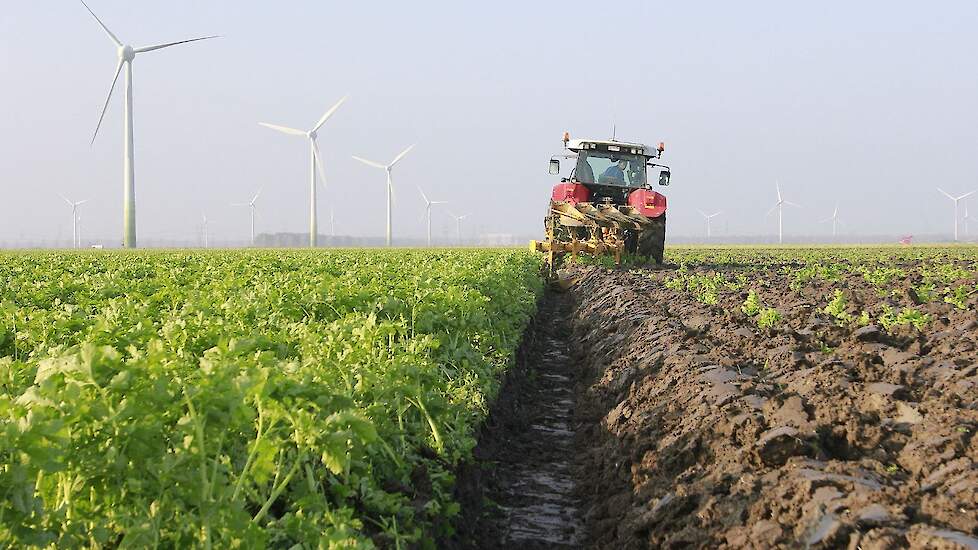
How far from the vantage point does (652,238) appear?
68.9 feet

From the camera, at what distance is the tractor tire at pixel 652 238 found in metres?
20.9

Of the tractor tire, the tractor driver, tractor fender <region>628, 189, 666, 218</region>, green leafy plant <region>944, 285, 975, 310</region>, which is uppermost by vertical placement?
the tractor driver

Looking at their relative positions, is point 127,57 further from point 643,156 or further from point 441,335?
point 441,335

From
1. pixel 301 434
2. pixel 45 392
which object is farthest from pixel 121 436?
pixel 301 434

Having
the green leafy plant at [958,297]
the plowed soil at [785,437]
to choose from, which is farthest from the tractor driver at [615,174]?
the plowed soil at [785,437]

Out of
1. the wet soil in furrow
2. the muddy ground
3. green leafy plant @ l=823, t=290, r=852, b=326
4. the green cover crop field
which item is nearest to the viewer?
the green cover crop field

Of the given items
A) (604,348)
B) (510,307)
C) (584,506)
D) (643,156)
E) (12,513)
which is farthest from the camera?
(643,156)

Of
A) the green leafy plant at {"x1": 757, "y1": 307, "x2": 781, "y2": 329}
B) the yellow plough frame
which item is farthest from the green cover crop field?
the yellow plough frame

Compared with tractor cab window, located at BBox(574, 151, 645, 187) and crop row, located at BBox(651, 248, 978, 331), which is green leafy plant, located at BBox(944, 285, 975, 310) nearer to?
crop row, located at BBox(651, 248, 978, 331)

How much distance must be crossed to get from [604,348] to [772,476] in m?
6.14

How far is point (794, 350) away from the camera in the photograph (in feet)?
26.3

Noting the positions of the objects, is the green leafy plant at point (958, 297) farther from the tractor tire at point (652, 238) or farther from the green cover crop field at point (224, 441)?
the tractor tire at point (652, 238)

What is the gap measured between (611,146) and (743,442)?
1705 cm

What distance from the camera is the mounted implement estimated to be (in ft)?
67.5
